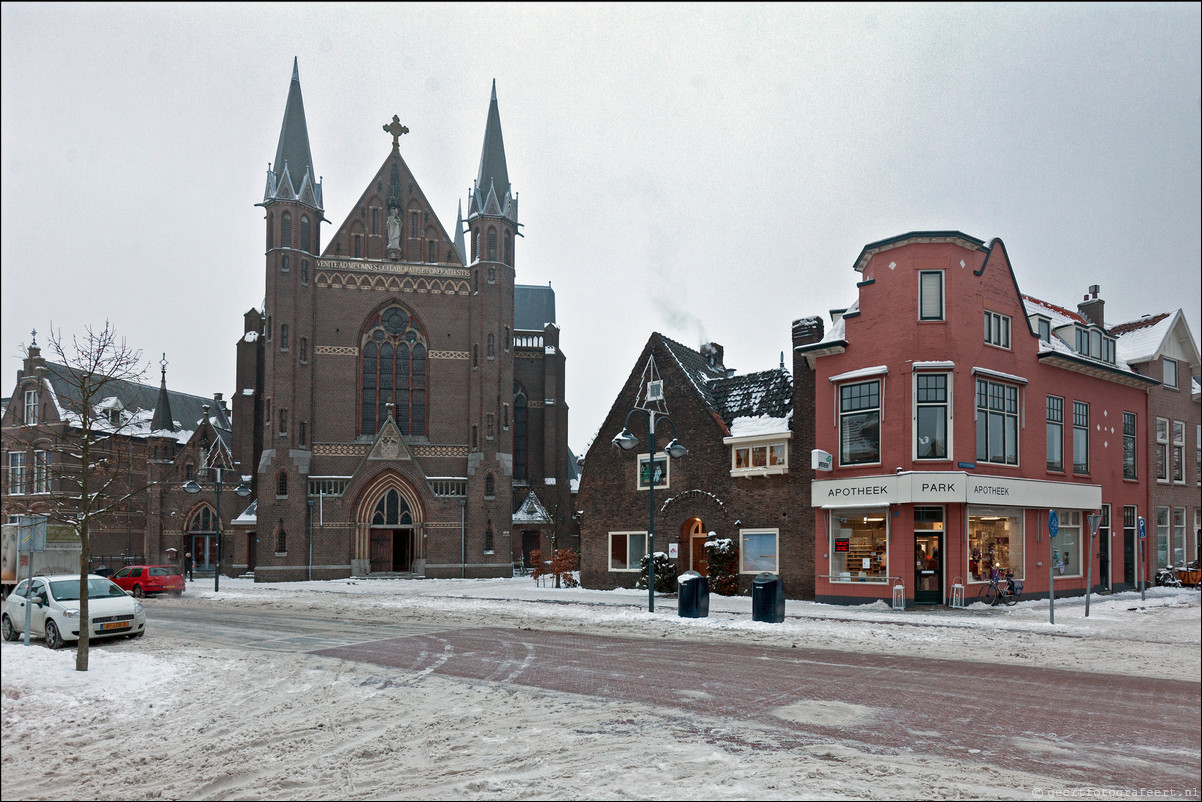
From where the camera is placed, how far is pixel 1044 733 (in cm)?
868

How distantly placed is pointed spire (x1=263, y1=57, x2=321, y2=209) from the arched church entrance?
55.5ft

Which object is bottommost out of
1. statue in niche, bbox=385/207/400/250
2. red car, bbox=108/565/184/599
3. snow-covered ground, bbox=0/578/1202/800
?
red car, bbox=108/565/184/599

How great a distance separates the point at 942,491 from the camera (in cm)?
2309

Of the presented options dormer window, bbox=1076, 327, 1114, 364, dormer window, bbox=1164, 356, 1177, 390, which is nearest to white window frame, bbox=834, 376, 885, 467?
dormer window, bbox=1076, 327, 1114, 364

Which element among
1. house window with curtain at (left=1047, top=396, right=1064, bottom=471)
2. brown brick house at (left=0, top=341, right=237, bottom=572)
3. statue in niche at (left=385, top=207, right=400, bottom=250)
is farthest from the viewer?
brown brick house at (left=0, top=341, right=237, bottom=572)

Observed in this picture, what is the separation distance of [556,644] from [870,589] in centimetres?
1176

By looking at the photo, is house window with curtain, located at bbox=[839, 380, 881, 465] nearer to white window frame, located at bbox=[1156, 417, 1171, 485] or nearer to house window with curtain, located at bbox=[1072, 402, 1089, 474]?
house window with curtain, located at bbox=[1072, 402, 1089, 474]

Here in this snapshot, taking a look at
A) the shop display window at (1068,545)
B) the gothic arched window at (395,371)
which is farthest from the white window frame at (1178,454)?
the gothic arched window at (395,371)

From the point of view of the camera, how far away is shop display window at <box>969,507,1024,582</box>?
23.9m

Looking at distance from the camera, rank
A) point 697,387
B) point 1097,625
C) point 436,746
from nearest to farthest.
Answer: point 436,746 < point 1097,625 < point 697,387

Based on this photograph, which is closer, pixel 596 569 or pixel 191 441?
pixel 596 569

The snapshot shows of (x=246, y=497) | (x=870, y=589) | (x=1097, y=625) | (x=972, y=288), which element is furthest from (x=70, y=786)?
(x=246, y=497)

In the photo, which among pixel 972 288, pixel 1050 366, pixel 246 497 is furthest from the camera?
pixel 246 497

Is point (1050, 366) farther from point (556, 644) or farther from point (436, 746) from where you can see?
point (436, 746)
